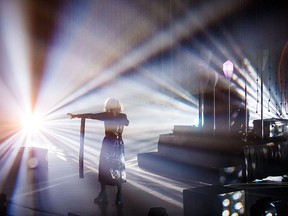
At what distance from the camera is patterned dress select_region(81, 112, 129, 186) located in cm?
453

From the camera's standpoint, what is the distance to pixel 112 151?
178 inches

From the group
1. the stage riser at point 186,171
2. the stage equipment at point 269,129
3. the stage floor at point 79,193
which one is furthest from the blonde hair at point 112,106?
the stage equipment at point 269,129

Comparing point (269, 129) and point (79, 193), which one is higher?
point (269, 129)

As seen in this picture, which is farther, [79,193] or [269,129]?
[269,129]

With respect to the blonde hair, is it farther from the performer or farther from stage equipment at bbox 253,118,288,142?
stage equipment at bbox 253,118,288,142

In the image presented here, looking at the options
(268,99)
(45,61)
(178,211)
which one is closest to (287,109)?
(268,99)

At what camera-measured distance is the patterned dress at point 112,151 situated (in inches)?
178

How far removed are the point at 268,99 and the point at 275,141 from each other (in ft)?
20.3

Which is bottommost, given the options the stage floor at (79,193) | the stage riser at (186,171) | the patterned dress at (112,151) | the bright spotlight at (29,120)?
the stage floor at (79,193)

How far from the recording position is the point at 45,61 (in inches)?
452

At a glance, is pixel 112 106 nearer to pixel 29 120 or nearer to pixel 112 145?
pixel 112 145

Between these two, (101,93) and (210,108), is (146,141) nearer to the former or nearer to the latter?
(101,93)

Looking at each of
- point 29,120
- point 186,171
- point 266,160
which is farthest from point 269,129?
point 29,120

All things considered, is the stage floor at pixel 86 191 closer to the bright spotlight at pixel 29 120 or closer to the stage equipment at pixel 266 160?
the stage equipment at pixel 266 160
